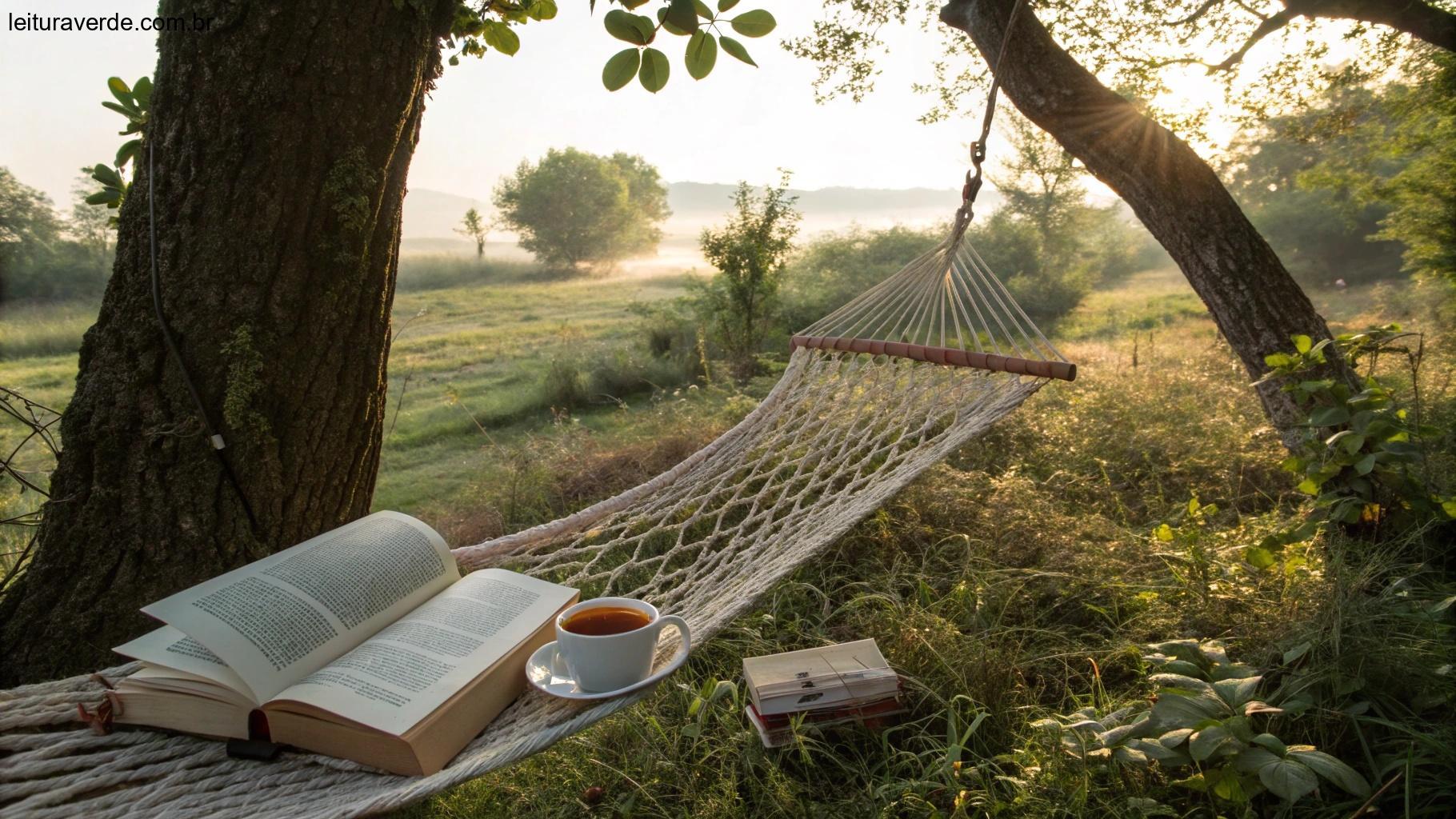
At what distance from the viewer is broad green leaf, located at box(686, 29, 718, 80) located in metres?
0.67

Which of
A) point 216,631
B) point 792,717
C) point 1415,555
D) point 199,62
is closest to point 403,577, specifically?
point 216,631

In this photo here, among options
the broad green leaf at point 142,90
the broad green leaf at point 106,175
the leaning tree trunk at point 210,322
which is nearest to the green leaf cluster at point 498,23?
the leaning tree trunk at point 210,322

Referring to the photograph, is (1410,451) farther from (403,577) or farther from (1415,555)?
(403,577)

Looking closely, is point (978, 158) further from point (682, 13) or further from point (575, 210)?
point (575, 210)

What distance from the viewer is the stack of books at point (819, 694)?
1187 millimetres

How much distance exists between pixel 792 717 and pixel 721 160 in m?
4.32

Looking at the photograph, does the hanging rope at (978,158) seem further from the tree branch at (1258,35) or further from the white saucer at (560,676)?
A: the tree branch at (1258,35)

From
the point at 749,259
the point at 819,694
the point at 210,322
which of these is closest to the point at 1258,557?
the point at 819,694

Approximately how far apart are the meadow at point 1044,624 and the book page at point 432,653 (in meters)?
0.36

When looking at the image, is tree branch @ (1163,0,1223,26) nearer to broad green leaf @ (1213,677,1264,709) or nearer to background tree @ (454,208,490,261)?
broad green leaf @ (1213,677,1264,709)

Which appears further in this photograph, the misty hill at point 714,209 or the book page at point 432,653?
the misty hill at point 714,209

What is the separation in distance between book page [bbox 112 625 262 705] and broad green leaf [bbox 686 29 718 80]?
733 mm

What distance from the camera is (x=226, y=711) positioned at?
781 millimetres

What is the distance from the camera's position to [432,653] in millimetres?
846
